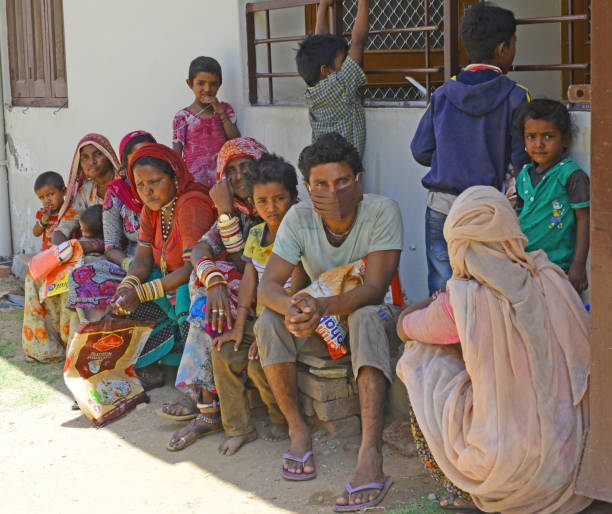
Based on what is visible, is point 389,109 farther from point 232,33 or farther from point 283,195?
point 232,33

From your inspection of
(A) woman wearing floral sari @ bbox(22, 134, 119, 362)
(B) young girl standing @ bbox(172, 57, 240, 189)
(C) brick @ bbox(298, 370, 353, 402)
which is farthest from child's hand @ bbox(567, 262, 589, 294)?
(A) woman wearing floral sari @ bbox(22, 134, 119, 362)

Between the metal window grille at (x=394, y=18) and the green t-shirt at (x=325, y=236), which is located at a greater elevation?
the metal window grille at (x=394, y=18)

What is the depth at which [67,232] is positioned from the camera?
21.1 ft

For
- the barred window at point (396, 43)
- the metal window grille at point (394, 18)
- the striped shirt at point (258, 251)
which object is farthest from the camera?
the barred window at point (396, 43)

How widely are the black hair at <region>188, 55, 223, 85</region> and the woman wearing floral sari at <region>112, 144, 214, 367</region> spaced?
0.74 meters

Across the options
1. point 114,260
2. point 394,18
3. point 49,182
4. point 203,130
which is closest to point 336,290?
point 114,260

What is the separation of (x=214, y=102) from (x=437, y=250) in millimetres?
2207

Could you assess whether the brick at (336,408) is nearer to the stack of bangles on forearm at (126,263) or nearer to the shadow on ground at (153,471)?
the shadow on ground at (153,471)

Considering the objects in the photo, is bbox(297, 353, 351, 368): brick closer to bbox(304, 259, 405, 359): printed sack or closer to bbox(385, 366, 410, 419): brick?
bbox(304, 259, 405, 359): printed sack

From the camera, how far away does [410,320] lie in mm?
3363

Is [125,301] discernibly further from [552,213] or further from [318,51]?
[552,213]

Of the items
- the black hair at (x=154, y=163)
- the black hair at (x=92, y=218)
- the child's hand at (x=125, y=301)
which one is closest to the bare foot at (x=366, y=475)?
the child's hand at (x=125, y=301)

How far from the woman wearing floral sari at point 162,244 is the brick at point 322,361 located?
42.9 inches

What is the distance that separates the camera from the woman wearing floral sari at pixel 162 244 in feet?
16.6
